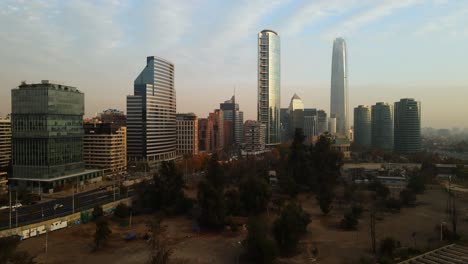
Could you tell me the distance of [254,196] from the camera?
35.4 meters

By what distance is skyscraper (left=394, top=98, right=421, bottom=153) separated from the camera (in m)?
98.6

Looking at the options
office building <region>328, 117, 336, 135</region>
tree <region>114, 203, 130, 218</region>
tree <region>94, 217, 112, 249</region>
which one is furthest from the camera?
office building <region>328, 117, 336, 135</region>

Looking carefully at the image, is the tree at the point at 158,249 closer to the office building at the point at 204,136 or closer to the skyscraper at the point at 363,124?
the office building at the point at 204,136

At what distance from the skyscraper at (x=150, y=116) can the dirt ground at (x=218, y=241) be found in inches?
1668

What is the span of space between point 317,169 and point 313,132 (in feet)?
294

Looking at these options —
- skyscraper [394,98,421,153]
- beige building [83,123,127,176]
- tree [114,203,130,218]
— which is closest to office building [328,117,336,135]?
skyscraper [394,98,421,153]

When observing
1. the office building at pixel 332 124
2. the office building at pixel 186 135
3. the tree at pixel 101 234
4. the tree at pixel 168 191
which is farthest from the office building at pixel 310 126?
the tree at pixel 101 234

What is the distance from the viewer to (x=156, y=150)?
7856cm

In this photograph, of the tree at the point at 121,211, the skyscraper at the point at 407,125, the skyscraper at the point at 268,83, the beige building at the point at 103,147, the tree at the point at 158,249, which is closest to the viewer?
the tree at the point at 158,249

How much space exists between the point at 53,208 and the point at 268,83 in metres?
93.1

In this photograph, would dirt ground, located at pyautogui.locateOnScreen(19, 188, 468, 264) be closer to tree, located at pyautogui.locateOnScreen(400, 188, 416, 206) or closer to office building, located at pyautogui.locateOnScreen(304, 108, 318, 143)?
tree, located at pyautogui.locateOnScreen(400, 188, 416, 206)

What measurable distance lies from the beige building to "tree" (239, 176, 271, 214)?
34688 mm

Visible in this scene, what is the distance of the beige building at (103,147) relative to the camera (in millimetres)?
62656

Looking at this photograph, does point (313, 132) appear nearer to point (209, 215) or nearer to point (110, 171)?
point (110, 171)
